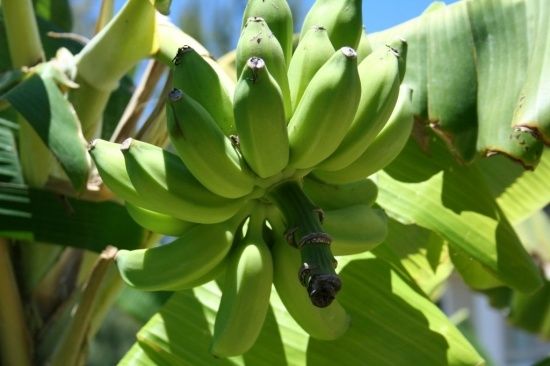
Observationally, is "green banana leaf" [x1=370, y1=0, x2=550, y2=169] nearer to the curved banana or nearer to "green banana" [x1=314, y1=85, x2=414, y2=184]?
"green banana" [x1=314, y1=85, x2=414, y2=184]

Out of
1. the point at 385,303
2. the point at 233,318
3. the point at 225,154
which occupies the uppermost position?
the point at 225,154

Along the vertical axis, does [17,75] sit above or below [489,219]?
above

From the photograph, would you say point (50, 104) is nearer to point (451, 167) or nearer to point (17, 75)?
point (17, 75)

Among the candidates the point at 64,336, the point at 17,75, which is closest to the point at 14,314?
the point at 64,336

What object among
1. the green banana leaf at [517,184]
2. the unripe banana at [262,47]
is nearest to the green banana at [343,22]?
the unripe banana at [262,47]

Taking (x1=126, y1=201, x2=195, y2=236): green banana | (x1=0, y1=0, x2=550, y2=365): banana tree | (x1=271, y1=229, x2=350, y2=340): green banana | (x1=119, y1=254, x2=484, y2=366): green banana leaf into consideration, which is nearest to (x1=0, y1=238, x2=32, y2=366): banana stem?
(x1=0, y1=0, x2=550, y2=365): banana tree

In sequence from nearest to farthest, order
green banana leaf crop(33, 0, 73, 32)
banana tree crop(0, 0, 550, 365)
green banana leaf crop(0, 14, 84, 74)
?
banana tree crop(0, 0, 550, 365), green banana leaf crop(0, 14, 84, 74), green banana leaf crop(33, 0, 73, 32)
